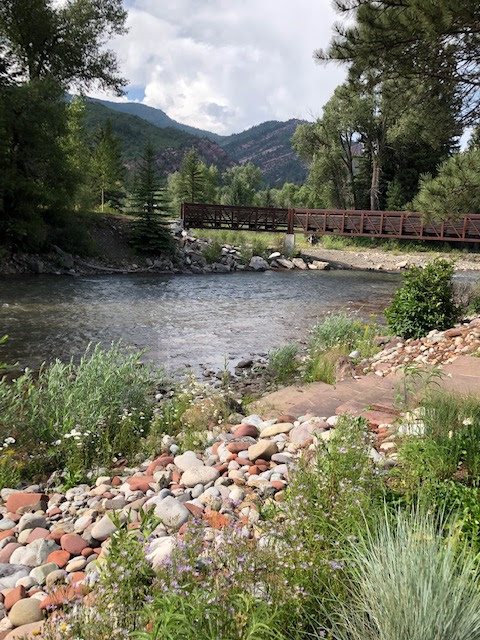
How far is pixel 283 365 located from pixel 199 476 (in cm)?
419

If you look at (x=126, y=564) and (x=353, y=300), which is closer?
(x=126, y=564)

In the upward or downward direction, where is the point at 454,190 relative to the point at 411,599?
upward

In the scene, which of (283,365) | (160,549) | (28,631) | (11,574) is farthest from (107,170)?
(28,631)

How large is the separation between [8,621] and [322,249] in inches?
1290

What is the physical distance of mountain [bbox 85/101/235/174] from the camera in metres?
109

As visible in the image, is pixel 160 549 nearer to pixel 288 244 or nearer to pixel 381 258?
pixel 288 244

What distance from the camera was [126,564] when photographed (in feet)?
6.23

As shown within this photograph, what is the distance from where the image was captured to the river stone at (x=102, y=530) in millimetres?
2826

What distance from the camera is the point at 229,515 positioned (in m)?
2.76

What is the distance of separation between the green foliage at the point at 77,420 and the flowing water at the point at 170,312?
59.6 inches

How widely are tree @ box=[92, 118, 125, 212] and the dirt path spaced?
13.2m

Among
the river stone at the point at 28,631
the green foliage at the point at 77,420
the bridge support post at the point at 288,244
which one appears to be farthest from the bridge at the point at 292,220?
the river stone at the point at 28,631

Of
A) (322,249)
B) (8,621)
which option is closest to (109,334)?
(8,621)

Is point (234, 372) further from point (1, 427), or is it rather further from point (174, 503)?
point (174, 503)
